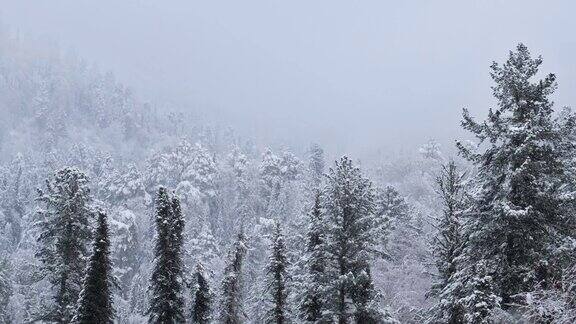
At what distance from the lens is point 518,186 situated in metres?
18.4

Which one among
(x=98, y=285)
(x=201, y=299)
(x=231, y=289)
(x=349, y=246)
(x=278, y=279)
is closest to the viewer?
(x=98, y=285)

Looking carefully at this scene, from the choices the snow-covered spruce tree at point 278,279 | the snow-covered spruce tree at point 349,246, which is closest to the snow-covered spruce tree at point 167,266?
the snow-covered spruce tree at point 278,279

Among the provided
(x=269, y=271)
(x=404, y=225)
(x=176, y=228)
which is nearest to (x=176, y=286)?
(x=176, y=228)

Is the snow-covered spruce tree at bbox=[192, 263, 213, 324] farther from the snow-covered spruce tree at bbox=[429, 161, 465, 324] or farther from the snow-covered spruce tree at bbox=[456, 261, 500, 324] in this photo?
the snow-covered spruce tree at bbox=[456, 261, 500, 324]

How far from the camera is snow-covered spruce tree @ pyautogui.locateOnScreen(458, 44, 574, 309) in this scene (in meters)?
17.8

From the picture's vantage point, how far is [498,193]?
60.9ft

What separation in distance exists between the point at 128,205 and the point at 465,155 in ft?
223

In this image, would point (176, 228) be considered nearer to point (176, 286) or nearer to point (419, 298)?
point (176, 286)

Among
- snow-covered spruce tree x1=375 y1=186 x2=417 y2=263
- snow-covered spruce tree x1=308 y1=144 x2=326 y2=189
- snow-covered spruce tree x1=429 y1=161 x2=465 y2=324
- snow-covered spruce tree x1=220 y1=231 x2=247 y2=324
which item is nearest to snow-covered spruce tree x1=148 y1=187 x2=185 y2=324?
snow-covered spruce tree x1=220 y1=231 x2=247 y2=324

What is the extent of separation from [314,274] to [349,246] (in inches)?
96.2

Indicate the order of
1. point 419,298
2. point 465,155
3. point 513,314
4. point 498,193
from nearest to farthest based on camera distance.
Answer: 1. point 513,314
2. point 498,193
3. point 465,155
4. point 419,298

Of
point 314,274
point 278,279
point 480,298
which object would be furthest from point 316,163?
point 480,298

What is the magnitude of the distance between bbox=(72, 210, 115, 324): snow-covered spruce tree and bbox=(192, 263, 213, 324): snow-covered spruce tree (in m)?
5.29

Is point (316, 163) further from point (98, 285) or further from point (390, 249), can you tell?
point (98, 285)
